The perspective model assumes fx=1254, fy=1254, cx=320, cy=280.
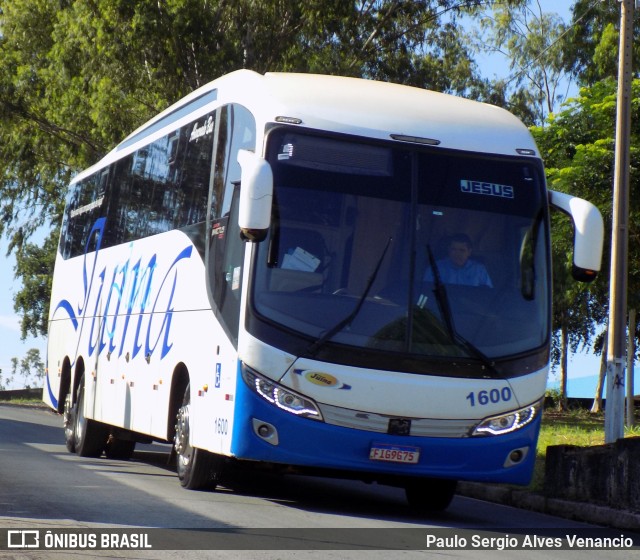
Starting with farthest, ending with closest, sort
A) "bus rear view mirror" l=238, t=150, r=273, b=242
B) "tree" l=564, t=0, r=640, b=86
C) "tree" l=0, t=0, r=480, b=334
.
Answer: "tree" l=564, t=0, r=640, b=86
"tree" l=0, t=0, r=480, b=334
"bus rear view mirror" l=238, t=150, r=273, b=242

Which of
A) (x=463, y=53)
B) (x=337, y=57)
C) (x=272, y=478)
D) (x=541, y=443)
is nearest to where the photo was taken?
(x=272, y=478)

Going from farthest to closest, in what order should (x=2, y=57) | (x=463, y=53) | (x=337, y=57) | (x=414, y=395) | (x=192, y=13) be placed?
(x=463, y=53), (x=2, y=57), (x=337, y=57), (x=192, y=13), (x=414, y=395)

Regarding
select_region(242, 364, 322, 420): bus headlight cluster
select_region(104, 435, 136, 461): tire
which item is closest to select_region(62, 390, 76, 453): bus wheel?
select_region(104, 435, 136, 461): tire

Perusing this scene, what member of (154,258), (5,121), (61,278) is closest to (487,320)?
(154,258)

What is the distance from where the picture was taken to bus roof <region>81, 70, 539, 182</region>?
10.9m

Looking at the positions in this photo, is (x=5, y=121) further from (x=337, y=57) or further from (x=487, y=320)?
(x=487, y=320)

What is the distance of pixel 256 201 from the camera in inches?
392

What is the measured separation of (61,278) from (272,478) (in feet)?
23.4

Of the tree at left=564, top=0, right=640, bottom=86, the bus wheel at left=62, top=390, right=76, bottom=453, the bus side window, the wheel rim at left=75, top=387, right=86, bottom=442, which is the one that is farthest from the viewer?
the tree at left=564, top=0, right=640, bottom=86

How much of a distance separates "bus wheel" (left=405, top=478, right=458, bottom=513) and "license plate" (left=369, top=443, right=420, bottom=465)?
4.87 feet

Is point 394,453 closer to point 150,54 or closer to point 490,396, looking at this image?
point 490,396

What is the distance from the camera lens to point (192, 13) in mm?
31422

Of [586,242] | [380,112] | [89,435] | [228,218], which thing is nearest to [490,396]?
[586,242]

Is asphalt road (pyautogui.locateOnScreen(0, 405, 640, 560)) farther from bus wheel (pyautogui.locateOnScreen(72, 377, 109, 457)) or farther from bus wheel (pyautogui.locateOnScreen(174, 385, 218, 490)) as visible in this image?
bus wheel (pyautogui.locateOnScreen(72, 377, 109, 457))
